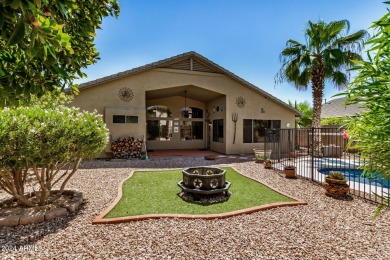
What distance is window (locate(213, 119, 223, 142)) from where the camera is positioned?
15.7 meters

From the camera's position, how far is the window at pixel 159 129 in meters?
17.5

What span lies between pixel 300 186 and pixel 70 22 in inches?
306

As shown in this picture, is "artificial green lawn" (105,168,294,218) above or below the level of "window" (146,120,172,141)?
below

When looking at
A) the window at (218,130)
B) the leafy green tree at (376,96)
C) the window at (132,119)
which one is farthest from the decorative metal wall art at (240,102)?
the leafy green tree at (376,96)

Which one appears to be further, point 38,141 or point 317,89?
point 317,89

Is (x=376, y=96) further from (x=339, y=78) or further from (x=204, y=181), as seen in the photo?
(x=339, y=78)

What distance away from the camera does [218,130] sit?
16.2 meters

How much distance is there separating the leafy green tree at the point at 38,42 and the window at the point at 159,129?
1436cm

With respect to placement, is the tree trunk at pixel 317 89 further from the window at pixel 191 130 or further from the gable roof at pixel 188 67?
the window at pixel 191 130

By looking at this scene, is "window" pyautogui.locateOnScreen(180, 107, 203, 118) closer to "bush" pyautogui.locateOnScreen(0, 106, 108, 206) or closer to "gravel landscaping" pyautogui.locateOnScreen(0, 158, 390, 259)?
"bush" pyautogui.locateOnScreen(0, 106, 108, 206)

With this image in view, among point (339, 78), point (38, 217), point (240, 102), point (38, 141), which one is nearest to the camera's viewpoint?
point (38, 141)

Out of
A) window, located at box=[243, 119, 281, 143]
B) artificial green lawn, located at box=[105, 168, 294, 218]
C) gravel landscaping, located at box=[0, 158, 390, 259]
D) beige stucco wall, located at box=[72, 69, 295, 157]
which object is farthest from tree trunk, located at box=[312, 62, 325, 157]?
gravel landscaping, located at box=[0, 158, 390, 259]

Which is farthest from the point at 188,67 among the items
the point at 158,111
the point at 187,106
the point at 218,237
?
the point at 218,237

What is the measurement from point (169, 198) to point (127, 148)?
→ 7.61 meters
